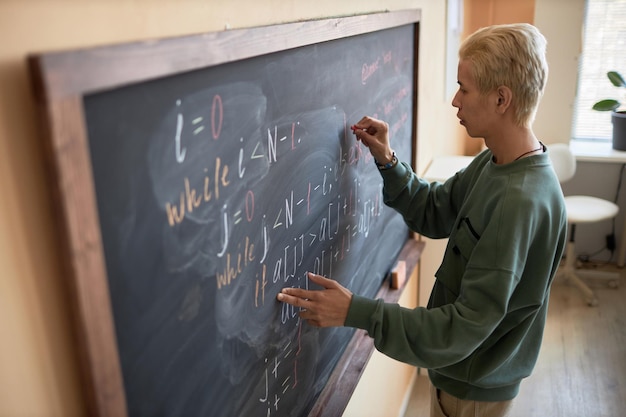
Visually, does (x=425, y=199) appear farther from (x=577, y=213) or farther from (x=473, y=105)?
(x=577, y=213)

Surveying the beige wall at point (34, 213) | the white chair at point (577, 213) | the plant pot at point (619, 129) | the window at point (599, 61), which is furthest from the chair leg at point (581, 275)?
the beige wall at point (34, 213)

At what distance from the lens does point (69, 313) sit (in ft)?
2.26

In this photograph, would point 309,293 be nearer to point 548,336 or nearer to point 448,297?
point 448,297

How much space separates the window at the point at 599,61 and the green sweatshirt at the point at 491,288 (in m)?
3.09

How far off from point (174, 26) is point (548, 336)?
10.3 feet

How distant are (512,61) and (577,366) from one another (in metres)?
2.36

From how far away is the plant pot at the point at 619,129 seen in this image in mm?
3852

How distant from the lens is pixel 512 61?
1.25 m

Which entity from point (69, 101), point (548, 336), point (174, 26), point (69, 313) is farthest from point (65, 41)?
point (548, 336)

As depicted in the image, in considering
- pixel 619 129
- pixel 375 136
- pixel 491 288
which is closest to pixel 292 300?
pixel 491 288

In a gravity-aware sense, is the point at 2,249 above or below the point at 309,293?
above

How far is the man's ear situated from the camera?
1.26m

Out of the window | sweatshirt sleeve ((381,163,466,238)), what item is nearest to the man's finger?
sweatshirt sleeve ((381,163,466,238))

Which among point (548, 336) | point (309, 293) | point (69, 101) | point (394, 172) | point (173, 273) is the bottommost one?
point (548, 336)
